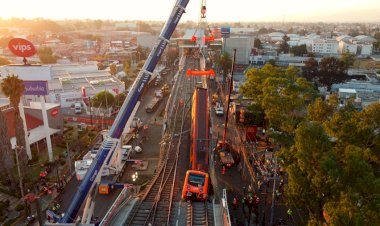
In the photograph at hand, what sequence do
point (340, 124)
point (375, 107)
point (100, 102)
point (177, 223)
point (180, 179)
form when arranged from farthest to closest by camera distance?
point (100, 102) < point (180, 179) < point (375, 107) < point (340, 124) < point (177, 223)

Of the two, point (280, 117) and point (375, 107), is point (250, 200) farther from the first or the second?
point (375, 107)

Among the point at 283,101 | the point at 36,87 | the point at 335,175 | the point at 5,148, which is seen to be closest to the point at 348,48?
the point at 283,101

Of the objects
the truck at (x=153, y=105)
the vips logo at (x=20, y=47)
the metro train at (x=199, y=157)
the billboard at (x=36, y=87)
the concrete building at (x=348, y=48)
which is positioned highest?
the vips logo at (x=20, y=47)

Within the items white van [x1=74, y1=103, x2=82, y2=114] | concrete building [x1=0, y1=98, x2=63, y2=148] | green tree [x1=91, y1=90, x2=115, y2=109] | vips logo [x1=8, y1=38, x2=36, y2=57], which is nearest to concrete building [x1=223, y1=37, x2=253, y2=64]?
green tree [x1=91, y1=90, x2=115, y2=109]

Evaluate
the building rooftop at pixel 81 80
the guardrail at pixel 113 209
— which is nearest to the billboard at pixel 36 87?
the guardrail at pixel 113 209

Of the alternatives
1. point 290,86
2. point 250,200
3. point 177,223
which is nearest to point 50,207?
point 177,223

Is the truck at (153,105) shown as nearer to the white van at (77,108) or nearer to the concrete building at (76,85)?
the concrete building at (76,85)

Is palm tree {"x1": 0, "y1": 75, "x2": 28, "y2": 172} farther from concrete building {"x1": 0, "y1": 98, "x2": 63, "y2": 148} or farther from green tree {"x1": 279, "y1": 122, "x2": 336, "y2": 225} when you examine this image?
A: green tree {"x1": 279, "y1": 122, "x2": 336, "y2": 225}
